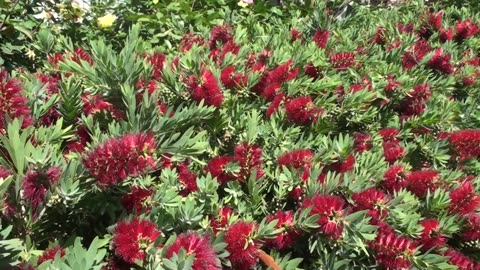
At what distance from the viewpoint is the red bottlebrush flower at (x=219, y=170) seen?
1.87 meters

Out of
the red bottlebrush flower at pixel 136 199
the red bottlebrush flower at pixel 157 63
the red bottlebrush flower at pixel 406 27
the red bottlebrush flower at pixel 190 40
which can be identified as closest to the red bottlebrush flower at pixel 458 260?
the red bottlebrush flower at pixel 136 199

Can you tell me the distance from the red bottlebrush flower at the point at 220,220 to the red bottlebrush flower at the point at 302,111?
0.55 metres

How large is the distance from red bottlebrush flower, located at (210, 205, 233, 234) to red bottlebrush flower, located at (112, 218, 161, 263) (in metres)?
0.24

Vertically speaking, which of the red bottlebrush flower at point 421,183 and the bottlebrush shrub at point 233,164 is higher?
the bottlebrush shrub at point 233,164

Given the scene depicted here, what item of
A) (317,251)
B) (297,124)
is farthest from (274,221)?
(297,124)

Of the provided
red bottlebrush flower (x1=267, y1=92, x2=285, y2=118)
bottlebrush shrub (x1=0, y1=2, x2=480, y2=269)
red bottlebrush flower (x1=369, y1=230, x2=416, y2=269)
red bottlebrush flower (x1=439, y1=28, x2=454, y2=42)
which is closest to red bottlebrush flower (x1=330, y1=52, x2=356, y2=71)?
bottlebrush shrub (x1=0, y1=2, x2=480, y2=269)

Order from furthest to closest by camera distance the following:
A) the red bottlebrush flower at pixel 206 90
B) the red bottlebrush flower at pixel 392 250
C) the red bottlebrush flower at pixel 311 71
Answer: the red bottlebrush flower at pixel 311 71, the red bottlebrush flower at pixel 206 90, the red bottlebrush flower at pixel 392 250


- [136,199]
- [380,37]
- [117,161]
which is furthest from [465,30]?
[117,161]

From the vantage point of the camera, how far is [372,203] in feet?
6.19

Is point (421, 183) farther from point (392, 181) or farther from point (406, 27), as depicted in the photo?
point (406, 27)

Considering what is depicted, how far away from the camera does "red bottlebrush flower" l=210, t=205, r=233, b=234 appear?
1709mm

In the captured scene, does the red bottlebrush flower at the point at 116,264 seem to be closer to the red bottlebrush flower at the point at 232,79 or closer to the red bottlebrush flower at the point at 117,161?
the red bottlebrush flower at the point at 117,161

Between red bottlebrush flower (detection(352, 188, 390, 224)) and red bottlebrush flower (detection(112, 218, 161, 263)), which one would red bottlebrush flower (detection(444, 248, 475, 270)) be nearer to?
red bottlebrush flower (detection(352, 188, 390, 224))

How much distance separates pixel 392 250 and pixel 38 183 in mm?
1090
